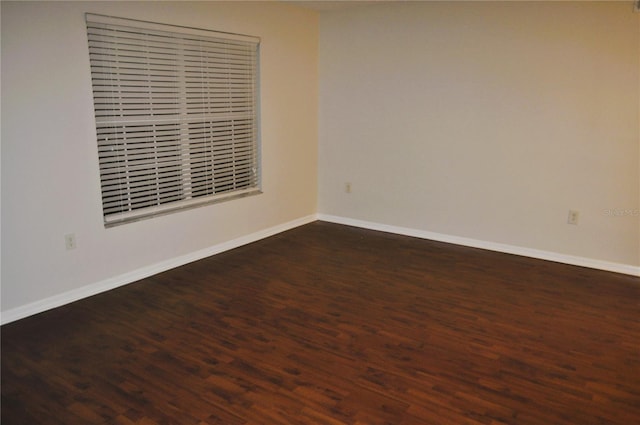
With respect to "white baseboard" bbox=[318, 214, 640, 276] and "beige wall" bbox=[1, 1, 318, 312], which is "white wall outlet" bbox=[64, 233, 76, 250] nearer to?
"beige wall" bbox=[1, 1, 318, 312]

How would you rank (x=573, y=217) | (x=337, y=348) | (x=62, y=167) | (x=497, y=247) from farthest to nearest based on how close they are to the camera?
(x=497, y=247) < (x=573, y=217) < (x=62, y=167) < (x=337, y=348)

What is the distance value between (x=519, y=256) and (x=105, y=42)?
3.77 m

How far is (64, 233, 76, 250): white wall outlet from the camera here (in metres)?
3.25

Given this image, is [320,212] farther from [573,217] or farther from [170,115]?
[573,217]

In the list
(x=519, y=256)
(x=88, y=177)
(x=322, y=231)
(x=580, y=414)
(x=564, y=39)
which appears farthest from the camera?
(x=322, y=231)

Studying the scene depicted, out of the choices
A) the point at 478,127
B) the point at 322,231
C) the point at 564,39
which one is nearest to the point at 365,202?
the point at 322,231

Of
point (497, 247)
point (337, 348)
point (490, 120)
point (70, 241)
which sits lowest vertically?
point (337, 348)

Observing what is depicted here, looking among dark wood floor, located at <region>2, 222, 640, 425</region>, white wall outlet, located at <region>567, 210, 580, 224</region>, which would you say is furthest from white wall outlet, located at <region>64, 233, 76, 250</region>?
white wall outlet, located at <region>567, 210, 580, 224</region>

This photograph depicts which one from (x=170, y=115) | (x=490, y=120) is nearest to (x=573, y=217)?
(x=490, y=120)

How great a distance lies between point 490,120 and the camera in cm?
432

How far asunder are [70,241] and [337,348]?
76.6 inches

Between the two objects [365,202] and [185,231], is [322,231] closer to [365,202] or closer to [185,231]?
[365,202]

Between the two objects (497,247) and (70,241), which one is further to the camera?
(497,247)

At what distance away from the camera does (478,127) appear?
4.39m
